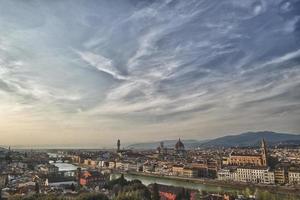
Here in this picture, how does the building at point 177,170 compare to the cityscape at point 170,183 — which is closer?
the cityscape at point 170,183

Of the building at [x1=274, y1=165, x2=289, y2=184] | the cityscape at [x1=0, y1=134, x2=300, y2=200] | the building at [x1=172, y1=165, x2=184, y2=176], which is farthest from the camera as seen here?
the building at [x1=172, y1=165, x2=184, y2=176]

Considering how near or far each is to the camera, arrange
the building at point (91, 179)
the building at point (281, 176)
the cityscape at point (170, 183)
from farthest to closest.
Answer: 1. the building at point (281, 176)
2. the building at point (91, 179)
3. the cityscape at point (170, 183)

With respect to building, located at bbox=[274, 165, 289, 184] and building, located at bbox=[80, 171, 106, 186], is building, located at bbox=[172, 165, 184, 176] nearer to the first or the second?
building, located at bbox=[274, 165, 289, 184]

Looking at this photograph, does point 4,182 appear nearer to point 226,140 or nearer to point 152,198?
point 152,198

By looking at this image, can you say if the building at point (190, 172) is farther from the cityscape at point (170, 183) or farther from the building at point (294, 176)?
the building at point (294, 176)

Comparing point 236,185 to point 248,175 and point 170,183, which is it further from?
point 170,183

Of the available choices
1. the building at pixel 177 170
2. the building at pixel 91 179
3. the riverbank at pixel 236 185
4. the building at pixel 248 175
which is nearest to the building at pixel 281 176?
the building at pixel 248 175

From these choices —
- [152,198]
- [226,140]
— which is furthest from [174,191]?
[226,140]

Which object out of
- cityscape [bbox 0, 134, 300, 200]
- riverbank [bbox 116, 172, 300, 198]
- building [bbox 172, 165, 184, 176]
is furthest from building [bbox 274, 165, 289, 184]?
building [bbox 172, 165, 184, 176]

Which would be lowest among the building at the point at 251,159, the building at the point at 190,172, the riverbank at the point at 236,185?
the riverbank at the point at 236,185
